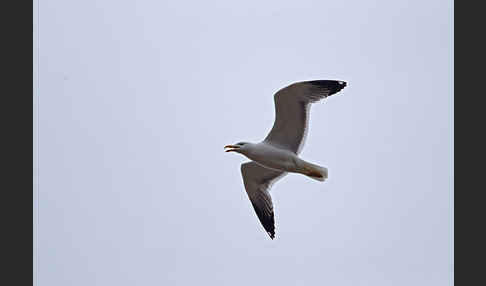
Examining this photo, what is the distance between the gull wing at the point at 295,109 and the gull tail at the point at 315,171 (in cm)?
25

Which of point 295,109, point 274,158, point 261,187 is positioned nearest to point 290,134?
point 295,109

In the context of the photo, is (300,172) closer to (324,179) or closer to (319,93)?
(324,179)

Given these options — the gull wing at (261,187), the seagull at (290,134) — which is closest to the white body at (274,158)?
the seagull at (290,134)

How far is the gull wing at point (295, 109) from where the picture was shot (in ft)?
27.9

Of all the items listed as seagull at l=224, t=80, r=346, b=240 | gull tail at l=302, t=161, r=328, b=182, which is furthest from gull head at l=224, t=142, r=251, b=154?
gull tail at l=302, t=161, r=328, b=182

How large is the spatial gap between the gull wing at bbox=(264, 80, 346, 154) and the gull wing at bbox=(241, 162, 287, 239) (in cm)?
48

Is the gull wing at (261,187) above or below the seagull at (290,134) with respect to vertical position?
below

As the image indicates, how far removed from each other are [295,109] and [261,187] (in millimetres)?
1037

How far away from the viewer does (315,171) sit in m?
8.56

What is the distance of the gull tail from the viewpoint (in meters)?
8.55

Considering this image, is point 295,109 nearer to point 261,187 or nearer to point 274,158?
point 274,158

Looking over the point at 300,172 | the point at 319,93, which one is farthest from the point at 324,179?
the point at 319,93

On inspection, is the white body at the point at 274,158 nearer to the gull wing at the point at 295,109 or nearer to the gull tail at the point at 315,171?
the gull tail at the point at 315,171

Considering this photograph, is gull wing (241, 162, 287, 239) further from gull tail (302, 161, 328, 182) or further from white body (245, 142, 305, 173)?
gull tail (302, 161, 328, 182)
